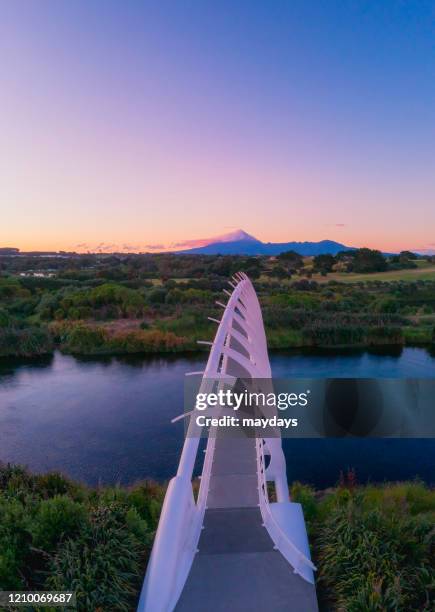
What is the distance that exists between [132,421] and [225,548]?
10.7 meters

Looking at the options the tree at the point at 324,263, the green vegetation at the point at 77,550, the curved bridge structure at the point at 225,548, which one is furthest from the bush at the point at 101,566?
the tree at the point at 324,263

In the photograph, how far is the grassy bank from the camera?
569cm

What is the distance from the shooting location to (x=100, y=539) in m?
6.60

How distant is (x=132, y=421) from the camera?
54.4 ft

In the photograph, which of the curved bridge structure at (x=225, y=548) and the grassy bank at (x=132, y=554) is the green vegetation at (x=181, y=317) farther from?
the grassy bank at (x=132, y=554)

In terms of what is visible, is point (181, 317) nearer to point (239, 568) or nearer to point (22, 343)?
point (22, 343)

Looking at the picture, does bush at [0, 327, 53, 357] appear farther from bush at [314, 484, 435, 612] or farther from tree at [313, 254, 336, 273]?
tree at [313, 254, 336, 273]

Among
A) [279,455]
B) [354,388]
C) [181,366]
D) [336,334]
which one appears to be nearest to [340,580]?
[279,455]

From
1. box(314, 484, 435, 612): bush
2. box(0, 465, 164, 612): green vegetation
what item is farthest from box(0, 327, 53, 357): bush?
box(314, 484, 435, 612): bush

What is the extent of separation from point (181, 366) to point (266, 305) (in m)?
14.8

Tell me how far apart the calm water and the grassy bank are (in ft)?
15.0

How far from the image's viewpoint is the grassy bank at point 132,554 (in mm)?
5688

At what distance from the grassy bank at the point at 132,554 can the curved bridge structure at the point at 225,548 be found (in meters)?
A: 0.60

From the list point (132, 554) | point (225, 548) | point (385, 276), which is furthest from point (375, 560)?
point (385, 276)
